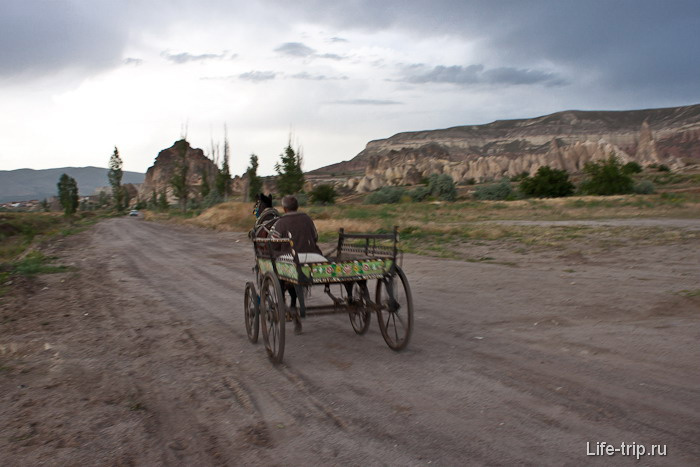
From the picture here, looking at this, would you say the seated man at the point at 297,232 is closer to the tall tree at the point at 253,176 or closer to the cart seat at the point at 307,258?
the cart seat at the point at 307,258

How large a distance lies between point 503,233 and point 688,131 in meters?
158

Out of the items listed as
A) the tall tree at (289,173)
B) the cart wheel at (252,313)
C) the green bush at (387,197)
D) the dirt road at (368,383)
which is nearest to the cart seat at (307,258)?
the cart wheel at (252,313)

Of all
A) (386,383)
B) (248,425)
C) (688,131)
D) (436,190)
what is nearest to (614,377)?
(386,383)

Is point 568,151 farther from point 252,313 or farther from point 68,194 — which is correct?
point 252,313

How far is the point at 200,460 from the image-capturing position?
3.90 metres

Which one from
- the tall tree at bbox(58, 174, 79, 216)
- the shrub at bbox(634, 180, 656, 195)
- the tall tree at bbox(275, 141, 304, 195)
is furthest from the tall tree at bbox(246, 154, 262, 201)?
the shrub at bbox(634, 180, 656, 195)

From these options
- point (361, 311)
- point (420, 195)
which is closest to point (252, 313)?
point (361, 311)

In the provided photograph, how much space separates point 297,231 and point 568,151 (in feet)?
452

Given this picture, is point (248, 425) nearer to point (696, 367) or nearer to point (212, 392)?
point (212, 392)

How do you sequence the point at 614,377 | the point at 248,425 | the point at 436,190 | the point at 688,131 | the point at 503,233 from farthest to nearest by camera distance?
the point at 688,131, the point at 436,190, the point at 503,233, the point at 614,377, the point at 248,425

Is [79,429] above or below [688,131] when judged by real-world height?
below

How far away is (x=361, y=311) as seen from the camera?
7184 millimetres

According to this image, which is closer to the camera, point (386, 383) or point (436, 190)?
point (386, 383)

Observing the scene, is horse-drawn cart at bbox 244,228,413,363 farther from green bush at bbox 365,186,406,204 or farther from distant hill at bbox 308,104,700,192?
distant hill at bbox 308,104,700,192
